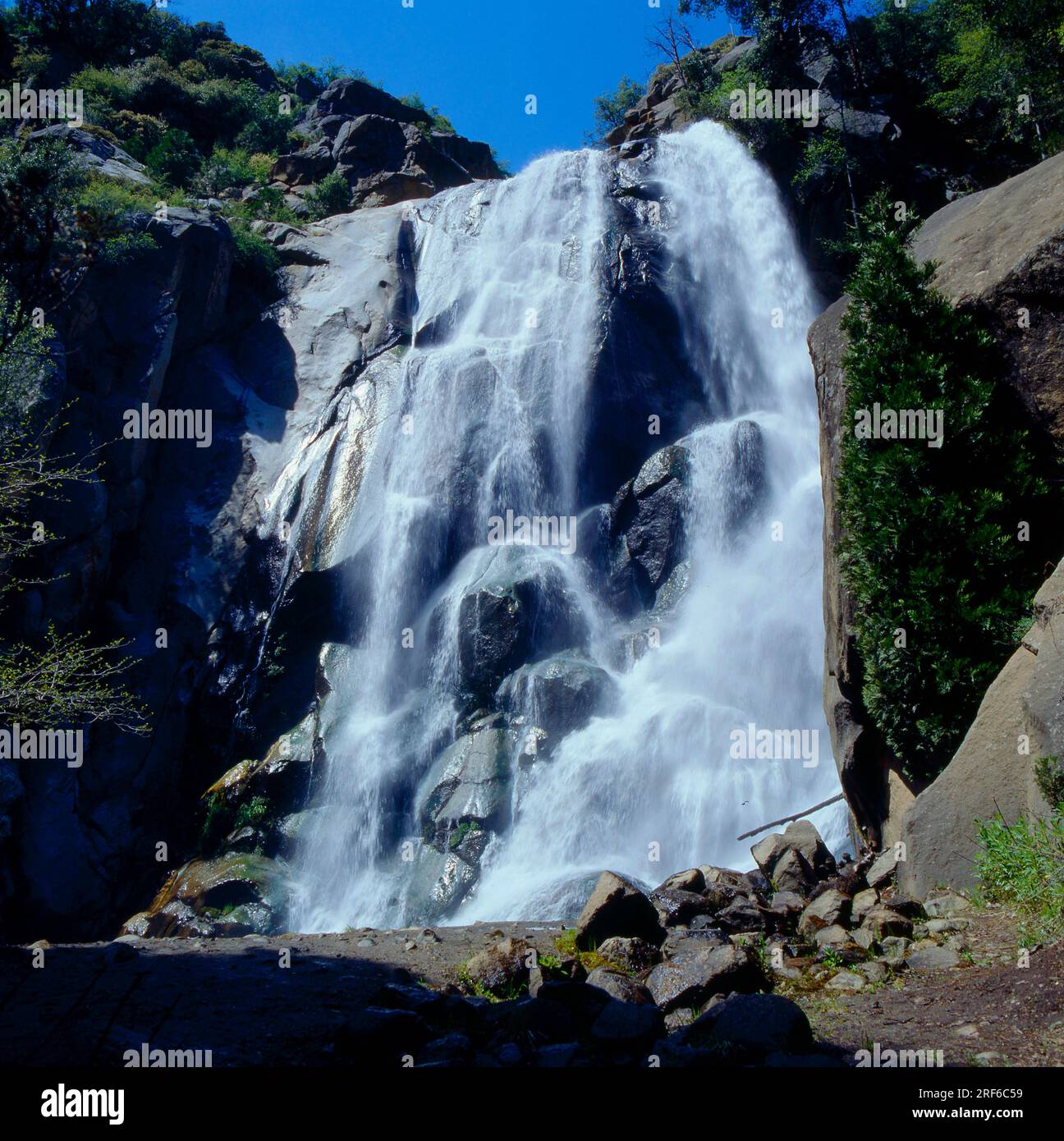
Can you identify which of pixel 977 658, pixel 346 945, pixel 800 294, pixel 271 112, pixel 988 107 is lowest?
pixel 346 945

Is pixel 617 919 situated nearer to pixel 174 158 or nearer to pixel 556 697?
pixel 556 697

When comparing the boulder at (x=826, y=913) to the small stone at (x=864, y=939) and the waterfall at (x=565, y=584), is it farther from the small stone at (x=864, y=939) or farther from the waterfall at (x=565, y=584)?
the waterfall at (x=565, y=584)

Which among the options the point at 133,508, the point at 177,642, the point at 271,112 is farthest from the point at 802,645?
the point at 271,112

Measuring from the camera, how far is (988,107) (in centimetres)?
2777

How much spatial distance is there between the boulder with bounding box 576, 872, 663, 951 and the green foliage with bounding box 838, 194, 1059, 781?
341 centimetres

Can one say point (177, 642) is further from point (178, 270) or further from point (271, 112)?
point (271, 112)
